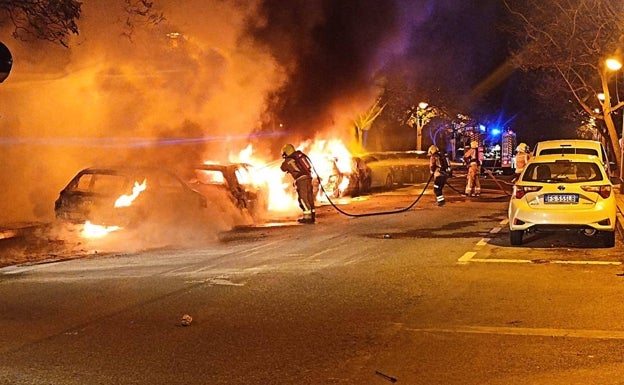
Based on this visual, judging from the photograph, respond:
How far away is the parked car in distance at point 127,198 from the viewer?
40.3 ft

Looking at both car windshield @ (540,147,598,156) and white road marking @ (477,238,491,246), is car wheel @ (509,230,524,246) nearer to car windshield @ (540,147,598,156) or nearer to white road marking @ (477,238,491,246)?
white road marking @ (477,238,491,246)

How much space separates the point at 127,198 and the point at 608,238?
7764mm

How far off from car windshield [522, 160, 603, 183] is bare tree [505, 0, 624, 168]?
10.1 meters

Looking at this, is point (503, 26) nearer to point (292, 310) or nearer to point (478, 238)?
point (478, 238)

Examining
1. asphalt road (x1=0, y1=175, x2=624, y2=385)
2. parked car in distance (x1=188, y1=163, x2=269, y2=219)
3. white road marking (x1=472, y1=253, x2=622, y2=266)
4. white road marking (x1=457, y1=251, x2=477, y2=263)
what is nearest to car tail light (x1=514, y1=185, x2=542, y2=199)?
asphalt road (x1=0, y1=175, x2=624, y2=385)

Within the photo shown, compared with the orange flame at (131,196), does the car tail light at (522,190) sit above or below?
below

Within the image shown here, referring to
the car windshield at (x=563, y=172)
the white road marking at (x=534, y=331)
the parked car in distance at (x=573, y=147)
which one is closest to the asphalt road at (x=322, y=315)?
the white road marking at (x=534, y=331)

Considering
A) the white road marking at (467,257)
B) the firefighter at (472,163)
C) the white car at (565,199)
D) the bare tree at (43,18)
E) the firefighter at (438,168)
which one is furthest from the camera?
the firefighter at (472,163)

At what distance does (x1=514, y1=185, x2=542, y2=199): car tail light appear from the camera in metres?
10.4

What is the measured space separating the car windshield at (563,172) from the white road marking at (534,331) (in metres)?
4.84

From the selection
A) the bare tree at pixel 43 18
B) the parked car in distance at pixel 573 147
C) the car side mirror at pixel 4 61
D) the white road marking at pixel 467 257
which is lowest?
the white road marking at pixel 467 257

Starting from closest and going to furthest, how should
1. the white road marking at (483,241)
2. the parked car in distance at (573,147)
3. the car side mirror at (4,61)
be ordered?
1. the car side mirror at (4,61)
2. the white road marking at (483,241)
3. the parked car in distance at (573,147)

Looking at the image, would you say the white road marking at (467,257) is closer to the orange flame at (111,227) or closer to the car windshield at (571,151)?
the car windshield at (571,151)

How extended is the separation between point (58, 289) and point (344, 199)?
13.7 m
